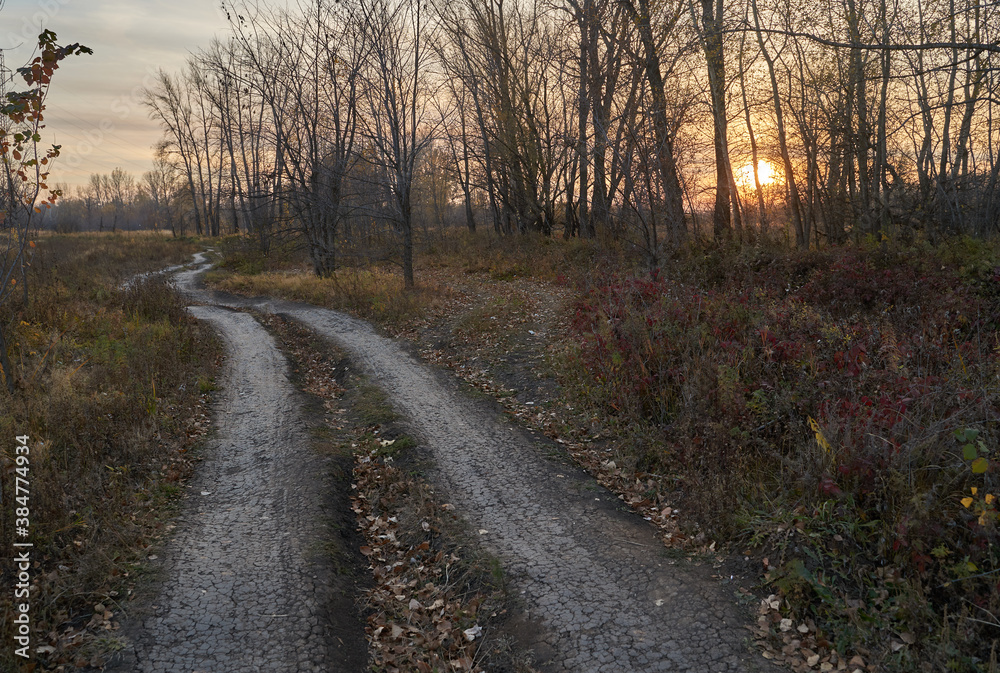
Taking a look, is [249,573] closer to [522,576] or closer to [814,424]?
[522,576]

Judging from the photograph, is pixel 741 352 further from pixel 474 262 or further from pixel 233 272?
pixel 233 272

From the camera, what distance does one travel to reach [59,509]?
5.48 m

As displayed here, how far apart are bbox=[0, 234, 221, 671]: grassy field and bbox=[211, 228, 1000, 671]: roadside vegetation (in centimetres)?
494

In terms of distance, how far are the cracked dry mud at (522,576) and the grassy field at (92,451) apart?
494mm

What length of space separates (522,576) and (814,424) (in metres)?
3.30

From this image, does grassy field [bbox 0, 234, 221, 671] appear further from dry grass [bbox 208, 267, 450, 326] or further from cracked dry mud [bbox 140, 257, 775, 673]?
dry grass [bbox 208, 267, 450, 326]

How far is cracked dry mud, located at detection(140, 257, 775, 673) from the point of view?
4.14 metres

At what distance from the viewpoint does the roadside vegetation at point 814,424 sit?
404 centimetres

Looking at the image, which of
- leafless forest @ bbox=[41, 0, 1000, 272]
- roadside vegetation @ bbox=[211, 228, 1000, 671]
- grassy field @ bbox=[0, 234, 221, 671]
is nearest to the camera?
roadside vegetation @ bbox=[211, 228, 1000, 671]

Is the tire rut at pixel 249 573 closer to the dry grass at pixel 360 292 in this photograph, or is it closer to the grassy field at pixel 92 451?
the grassy field at pixel 92 451

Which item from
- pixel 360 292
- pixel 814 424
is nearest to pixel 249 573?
pixel 814 424

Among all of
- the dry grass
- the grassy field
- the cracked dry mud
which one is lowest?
the cracked dry mud

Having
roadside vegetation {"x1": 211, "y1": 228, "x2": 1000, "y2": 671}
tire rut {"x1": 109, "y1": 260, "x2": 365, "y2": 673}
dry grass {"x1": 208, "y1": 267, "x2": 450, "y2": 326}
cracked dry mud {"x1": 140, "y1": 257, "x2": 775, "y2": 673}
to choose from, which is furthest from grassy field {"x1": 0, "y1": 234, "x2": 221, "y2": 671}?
roadside vegetation {"x1": 211, "y1": 228, "x2": 1000, "y2": 671}

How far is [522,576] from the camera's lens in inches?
197
